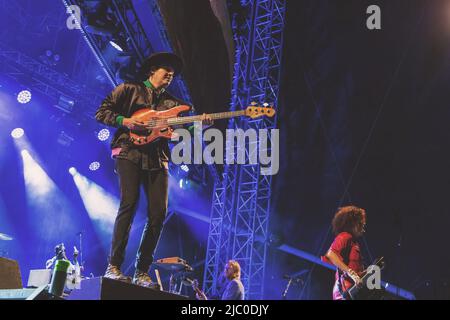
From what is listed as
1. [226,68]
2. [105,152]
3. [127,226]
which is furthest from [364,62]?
[127,226]

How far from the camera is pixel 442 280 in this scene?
31.0 feet

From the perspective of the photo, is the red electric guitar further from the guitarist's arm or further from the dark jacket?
the guitarist's arm

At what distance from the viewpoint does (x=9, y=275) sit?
3.66m

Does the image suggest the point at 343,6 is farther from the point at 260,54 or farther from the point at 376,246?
the point at 376,246

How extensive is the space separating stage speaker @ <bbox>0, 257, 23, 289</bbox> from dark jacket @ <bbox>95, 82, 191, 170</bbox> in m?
1.17

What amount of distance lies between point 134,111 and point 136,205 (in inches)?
31.9

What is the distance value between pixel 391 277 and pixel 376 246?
801 millimetres

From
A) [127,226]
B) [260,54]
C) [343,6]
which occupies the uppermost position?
[343,6]

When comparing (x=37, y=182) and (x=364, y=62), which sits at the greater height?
(x=364, y=62)

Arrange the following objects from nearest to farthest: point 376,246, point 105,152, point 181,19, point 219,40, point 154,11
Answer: point 154,11 → point 181,19 → point 219,40 → point 376,246 → point 105,152

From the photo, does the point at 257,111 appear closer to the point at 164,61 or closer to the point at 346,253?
the point at 164,61

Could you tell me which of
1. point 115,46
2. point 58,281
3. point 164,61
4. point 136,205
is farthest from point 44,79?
point 58,281
